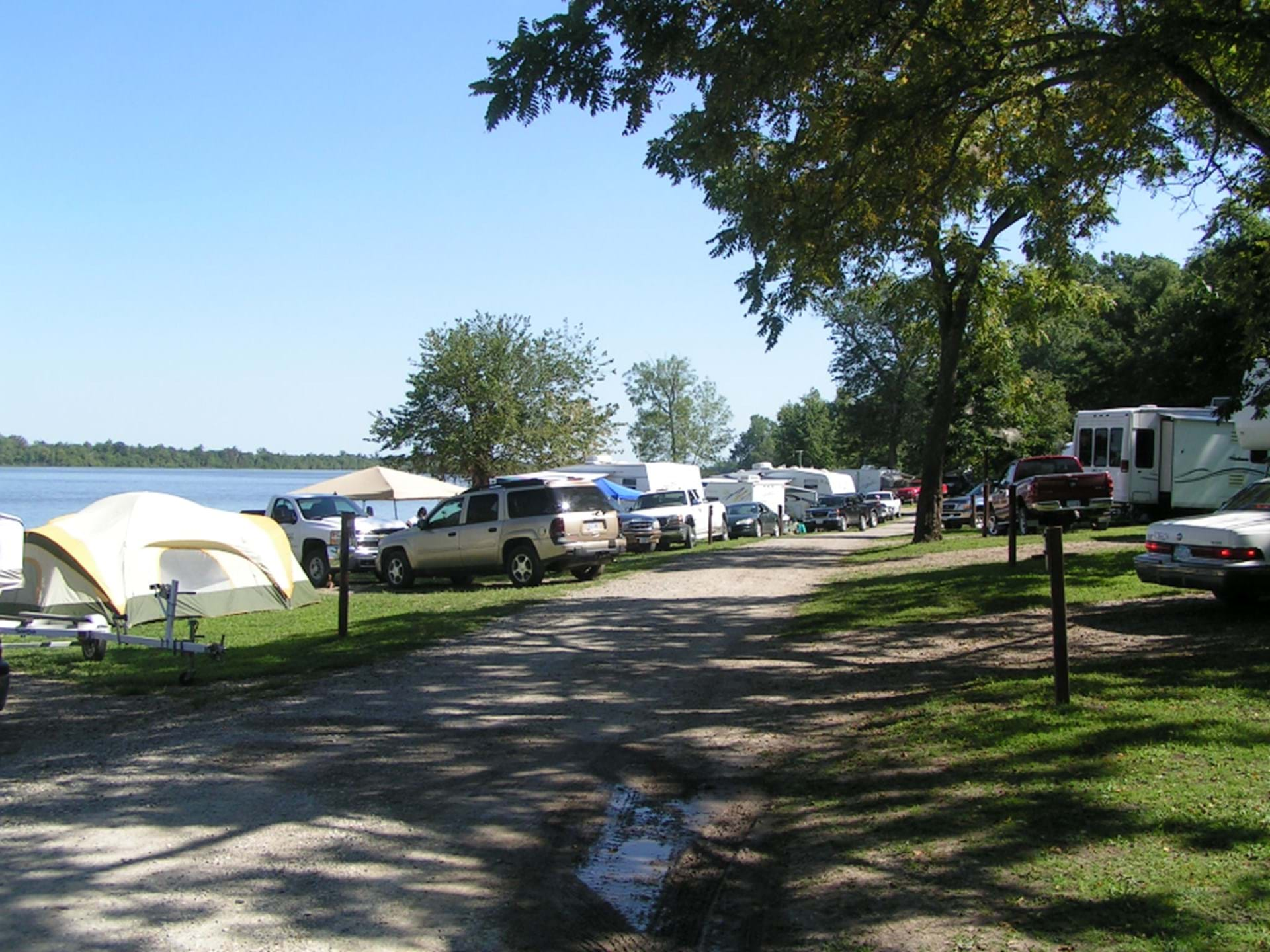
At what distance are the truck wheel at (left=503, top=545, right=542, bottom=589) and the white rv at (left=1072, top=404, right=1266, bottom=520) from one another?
16284 millimetres

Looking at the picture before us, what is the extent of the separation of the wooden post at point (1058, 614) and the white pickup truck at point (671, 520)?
20912 mm

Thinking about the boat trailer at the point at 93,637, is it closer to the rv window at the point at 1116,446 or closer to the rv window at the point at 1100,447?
the rv window at the point at 1116,446

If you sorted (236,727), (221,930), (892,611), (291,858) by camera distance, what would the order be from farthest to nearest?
(892,611), (236,727), (291,858), (221,930)

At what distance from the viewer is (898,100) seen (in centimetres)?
1152

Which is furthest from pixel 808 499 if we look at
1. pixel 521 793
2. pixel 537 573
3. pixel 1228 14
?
pixel 521 793

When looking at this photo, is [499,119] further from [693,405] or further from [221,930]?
[693,405]

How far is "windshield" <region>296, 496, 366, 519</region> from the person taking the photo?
2528cm

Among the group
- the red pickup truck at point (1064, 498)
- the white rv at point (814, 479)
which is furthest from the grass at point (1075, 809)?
the white rv at point (814, 479)

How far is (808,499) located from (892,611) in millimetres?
37405

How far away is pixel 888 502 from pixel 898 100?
134ft

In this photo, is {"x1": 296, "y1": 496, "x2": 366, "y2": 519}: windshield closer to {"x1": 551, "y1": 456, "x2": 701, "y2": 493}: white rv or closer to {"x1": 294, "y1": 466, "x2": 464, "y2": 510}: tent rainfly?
{"x1": 294, "y1": 466, "x2": 464, "y2": 510}: tent rainfly

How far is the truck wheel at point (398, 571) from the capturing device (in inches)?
851

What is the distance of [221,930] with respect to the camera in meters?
4.60

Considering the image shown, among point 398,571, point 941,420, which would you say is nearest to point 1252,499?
point 941,420
